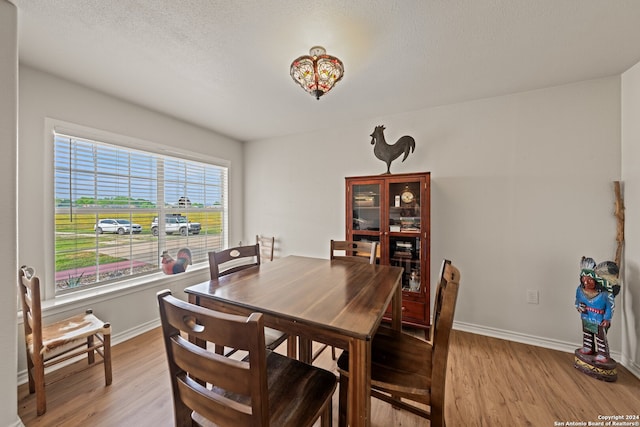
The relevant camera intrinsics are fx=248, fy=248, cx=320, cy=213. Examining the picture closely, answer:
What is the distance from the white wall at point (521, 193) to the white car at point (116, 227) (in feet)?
8.97

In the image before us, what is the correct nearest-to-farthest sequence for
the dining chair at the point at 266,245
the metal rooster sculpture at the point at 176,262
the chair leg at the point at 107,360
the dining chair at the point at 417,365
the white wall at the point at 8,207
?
1. the dining chair at the point at 417,365
2. the white wall at the point at 8,207
3. the chair leg at the point at 107,360
4. the metal rooster sculpture at the point at 176,262
5. the dining chair at the point at 266,245

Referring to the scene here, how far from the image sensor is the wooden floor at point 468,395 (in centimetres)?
153

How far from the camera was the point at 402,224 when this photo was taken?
2605 millimetres

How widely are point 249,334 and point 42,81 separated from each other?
9.21 ft

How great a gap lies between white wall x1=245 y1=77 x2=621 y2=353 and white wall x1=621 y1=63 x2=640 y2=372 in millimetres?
70

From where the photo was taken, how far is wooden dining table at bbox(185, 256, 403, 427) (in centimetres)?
93

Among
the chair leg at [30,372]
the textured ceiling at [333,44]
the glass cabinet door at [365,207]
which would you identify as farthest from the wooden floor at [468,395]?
the textured ceiling at [333,44]

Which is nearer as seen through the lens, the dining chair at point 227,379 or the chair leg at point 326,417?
the dining chair at point 227,379

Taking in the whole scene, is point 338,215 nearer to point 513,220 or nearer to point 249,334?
point 513,220

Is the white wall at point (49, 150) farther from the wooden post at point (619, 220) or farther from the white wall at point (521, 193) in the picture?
the wooden post at point (619, 220)

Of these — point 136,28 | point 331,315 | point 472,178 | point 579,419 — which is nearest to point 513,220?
point 472,178

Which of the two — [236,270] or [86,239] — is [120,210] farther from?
[236,270]

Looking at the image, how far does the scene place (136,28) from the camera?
5.01 feet

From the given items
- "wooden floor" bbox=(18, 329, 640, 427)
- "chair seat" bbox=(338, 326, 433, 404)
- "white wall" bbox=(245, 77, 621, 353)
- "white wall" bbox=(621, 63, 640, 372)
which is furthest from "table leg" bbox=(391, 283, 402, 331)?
"white wall" bbox=(621, 63, 640, 372)
